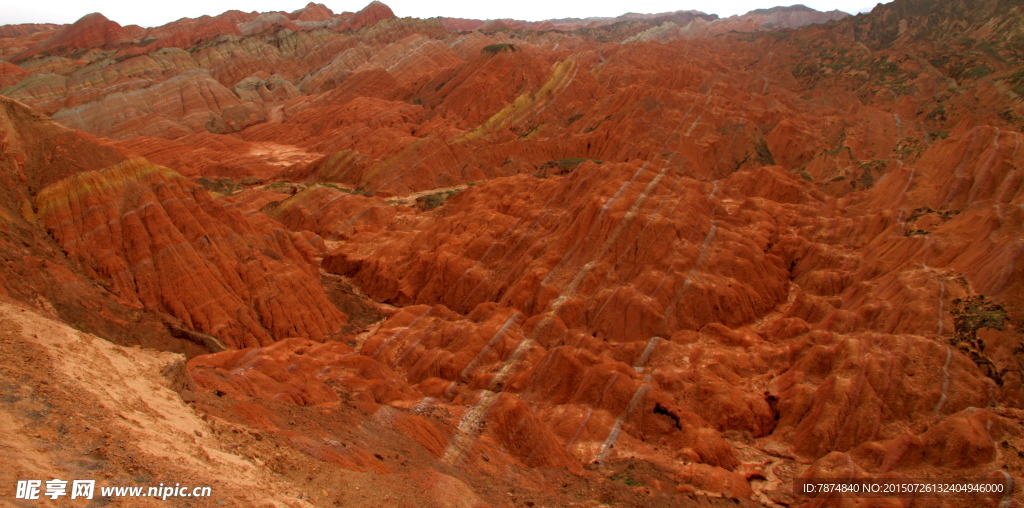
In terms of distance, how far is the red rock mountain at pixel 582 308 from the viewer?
50.4ft

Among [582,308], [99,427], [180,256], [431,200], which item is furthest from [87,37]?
[99,427]

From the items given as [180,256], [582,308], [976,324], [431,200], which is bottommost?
[582,308]

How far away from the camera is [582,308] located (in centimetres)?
2692

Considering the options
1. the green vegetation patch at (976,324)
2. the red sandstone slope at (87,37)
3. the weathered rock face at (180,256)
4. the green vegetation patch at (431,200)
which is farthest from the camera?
the red sandstone slope at (87,37)

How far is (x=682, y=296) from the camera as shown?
26625 millimetres

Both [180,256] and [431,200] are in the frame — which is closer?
[180,256]

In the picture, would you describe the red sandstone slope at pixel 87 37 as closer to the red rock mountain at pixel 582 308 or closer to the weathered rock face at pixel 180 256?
the red rock mountain at pixel 582 308

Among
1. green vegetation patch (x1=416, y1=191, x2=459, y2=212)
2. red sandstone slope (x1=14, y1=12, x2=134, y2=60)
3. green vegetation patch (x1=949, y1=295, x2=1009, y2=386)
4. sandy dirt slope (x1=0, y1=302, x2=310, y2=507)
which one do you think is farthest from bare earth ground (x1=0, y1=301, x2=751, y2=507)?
red sandstone slope (x1=14, y1=12, x2=134, y2=60)

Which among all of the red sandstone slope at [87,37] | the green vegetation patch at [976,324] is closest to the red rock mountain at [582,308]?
the green vegetation patch at [976,324]

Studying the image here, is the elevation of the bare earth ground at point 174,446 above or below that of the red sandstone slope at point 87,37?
below

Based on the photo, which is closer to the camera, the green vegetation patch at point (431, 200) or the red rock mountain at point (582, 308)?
the red rock mountain at point (582, 308)

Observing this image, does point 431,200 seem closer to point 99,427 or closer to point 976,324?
point 976,324

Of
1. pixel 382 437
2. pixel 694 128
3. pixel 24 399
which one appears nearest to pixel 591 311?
pixel 382 437

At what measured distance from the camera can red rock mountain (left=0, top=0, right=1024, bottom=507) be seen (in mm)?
15367
